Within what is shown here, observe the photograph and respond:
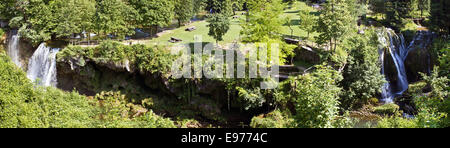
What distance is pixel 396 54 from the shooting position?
3625 centimetres

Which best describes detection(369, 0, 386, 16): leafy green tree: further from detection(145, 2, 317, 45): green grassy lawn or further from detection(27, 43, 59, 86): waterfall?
detection(27, 43, 59, 86): waterfall

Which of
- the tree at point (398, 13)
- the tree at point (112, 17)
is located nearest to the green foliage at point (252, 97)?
the tree at point (112, 17)

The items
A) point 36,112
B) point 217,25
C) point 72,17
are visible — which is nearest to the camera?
point 36,112

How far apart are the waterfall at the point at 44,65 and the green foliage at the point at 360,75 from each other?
1309 inches

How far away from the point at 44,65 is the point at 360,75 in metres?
36.2

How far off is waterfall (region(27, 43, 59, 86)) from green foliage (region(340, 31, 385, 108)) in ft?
109

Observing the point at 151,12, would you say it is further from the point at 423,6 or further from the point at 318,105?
the point at 423,6

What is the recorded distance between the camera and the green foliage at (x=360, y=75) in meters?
30.3

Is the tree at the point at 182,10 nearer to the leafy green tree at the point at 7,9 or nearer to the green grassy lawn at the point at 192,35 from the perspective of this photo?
the green grassy lawn at the point at 192,35

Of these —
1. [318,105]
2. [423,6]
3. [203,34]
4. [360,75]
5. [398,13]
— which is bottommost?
[360,75]

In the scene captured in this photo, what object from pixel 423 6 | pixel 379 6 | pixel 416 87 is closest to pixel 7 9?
pixel 416 87

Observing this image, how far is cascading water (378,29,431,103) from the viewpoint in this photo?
33.9 m
